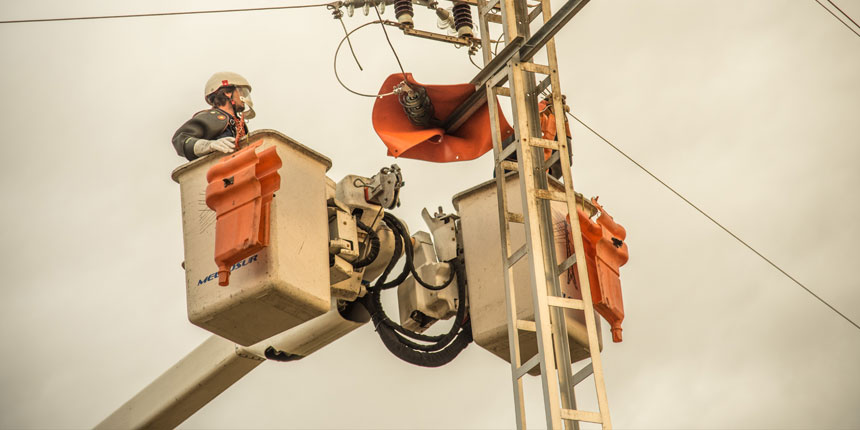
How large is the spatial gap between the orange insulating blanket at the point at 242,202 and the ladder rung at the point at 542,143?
2010 mm

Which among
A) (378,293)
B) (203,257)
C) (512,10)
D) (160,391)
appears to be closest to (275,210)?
(203,257)

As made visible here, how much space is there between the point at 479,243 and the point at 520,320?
1.18m

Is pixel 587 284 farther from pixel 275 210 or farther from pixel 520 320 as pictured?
pixel 275 210

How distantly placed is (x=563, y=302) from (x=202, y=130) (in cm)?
328

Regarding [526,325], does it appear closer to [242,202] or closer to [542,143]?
[542,143]

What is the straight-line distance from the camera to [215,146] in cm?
1070

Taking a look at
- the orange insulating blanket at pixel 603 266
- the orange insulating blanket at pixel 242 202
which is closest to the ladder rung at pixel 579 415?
the orange insulating blanket at pixel 603 266

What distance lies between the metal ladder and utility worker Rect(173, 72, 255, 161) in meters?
2.10

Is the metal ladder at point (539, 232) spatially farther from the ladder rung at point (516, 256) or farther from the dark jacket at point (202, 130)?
the dark jacket at point (202, 130)

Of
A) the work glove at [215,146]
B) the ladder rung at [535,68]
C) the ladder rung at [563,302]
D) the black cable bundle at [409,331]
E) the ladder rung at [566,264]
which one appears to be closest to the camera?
the ladder rung at [563,302]

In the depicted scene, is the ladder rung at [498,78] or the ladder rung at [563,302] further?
the ladder rung at [498,78]

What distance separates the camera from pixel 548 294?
10.5 metres

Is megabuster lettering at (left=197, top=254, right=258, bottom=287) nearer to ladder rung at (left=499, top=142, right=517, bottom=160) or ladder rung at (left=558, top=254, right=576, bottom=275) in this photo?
ladder rung at (left=499, top=142, right=517, bottom=160)

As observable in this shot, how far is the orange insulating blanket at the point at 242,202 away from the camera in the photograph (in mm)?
9812
